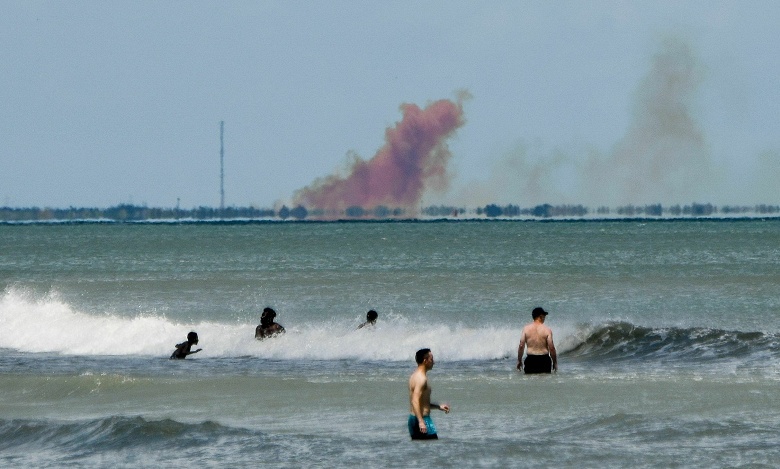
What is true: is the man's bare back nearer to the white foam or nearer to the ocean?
the ocean

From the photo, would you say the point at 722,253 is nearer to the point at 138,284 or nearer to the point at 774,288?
the point at 774,288

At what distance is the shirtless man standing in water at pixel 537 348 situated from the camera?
2009cm

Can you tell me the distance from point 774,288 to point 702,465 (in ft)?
126

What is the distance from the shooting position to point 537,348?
20484 millimetres

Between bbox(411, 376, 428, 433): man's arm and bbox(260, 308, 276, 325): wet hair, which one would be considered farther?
bbox(260, 308, 276, 325): wet hair

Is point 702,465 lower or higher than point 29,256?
lower

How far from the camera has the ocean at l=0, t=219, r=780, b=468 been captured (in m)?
15.4

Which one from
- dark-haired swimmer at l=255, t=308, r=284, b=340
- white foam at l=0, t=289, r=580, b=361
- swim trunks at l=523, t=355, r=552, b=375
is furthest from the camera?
white foam at l=0, t=289, r=580, b=361

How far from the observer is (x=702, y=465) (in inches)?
552

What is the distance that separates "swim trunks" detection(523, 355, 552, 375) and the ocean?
23 centimetres

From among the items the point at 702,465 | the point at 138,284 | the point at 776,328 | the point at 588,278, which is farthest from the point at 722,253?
the point at 702,465

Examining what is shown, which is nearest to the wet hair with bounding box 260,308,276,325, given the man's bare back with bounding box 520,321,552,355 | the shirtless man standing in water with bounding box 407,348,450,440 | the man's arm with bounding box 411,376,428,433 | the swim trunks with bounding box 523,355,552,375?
the swim trunks with bounding box 523,355,552,375

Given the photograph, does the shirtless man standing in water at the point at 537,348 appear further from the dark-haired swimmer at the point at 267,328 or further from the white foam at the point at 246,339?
the dark-haired swimmer at the point at 267,328

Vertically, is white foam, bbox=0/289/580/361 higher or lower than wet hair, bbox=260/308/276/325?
lower
